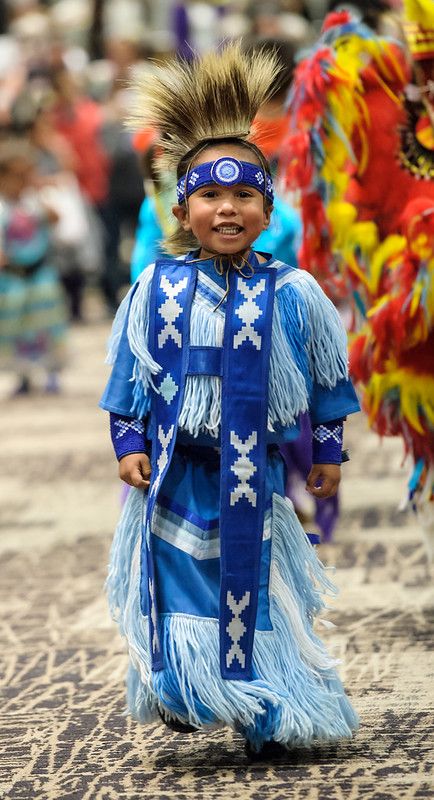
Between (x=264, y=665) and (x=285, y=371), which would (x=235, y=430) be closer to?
(x=285, y=371)

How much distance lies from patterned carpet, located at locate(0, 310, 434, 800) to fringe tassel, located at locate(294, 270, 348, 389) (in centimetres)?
90

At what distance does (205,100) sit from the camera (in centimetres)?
406

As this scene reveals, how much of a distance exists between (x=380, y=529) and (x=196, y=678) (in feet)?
9.54

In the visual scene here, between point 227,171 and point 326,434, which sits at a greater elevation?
point 227,171

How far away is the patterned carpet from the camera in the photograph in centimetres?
389

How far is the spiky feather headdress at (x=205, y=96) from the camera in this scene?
13.3ft

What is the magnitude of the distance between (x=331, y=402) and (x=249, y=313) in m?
0.30

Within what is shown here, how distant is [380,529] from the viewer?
6.76m

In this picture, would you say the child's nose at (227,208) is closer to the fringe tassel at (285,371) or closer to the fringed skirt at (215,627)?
the fringe tassel at (285,371)

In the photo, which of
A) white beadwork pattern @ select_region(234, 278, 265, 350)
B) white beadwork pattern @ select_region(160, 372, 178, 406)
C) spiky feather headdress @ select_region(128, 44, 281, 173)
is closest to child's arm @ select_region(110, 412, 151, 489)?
white beadwork pattern @ select_region(160, 372, 178, 406)

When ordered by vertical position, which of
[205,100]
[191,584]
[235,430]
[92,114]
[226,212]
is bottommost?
[191,584]

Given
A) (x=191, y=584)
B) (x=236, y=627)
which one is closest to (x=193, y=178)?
(x=191, y=584)

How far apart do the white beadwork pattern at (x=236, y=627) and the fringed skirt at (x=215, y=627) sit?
38 mm

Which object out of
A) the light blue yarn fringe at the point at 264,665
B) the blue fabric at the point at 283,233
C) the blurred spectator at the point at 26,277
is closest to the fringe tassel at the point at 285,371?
the light blue yarn fringe at the point at 264,665
